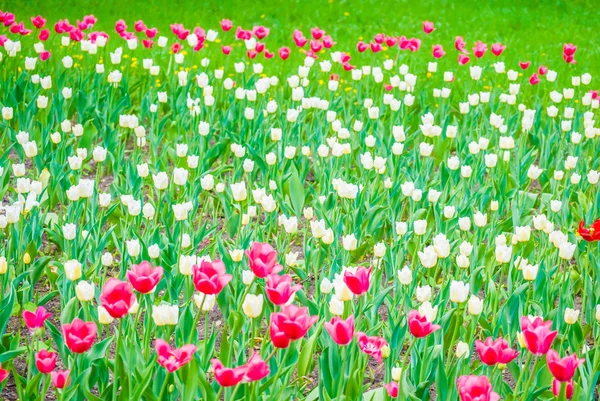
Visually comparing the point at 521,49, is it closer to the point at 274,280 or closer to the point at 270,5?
the point at 270,5

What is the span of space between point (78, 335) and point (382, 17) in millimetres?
9469

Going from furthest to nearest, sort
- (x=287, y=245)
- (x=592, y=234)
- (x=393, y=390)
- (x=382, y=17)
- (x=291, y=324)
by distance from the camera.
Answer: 1. (x=382, y=17)
2. (x=287, y=245)
3. (x=592, y=234)
4. (x=393, y=390)
5. (x=291, y=324)

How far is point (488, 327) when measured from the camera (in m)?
3.21

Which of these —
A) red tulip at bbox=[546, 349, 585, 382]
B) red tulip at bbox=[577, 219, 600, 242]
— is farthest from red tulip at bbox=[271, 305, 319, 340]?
red tulip at bbox=[577, 219, 600, 242]

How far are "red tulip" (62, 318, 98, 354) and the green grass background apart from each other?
7.19 metres

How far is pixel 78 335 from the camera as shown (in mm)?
2266

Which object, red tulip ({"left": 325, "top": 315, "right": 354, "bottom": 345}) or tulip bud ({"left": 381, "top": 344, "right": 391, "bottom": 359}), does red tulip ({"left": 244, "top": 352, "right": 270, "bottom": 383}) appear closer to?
red tulip ({"left": 325, "top": 315, "right": 354, "bottom": 345})

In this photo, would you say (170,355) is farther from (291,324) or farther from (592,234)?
(592,234)

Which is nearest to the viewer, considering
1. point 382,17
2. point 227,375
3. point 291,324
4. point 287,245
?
point 227,375

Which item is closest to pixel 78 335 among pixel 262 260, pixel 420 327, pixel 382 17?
pixel 262 260

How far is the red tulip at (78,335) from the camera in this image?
223 centimetres

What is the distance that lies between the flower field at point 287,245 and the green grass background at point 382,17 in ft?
5.63

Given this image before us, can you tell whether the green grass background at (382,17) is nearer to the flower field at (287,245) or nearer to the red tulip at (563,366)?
the flower field at (287,245)

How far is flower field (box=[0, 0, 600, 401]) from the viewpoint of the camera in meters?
2.55
